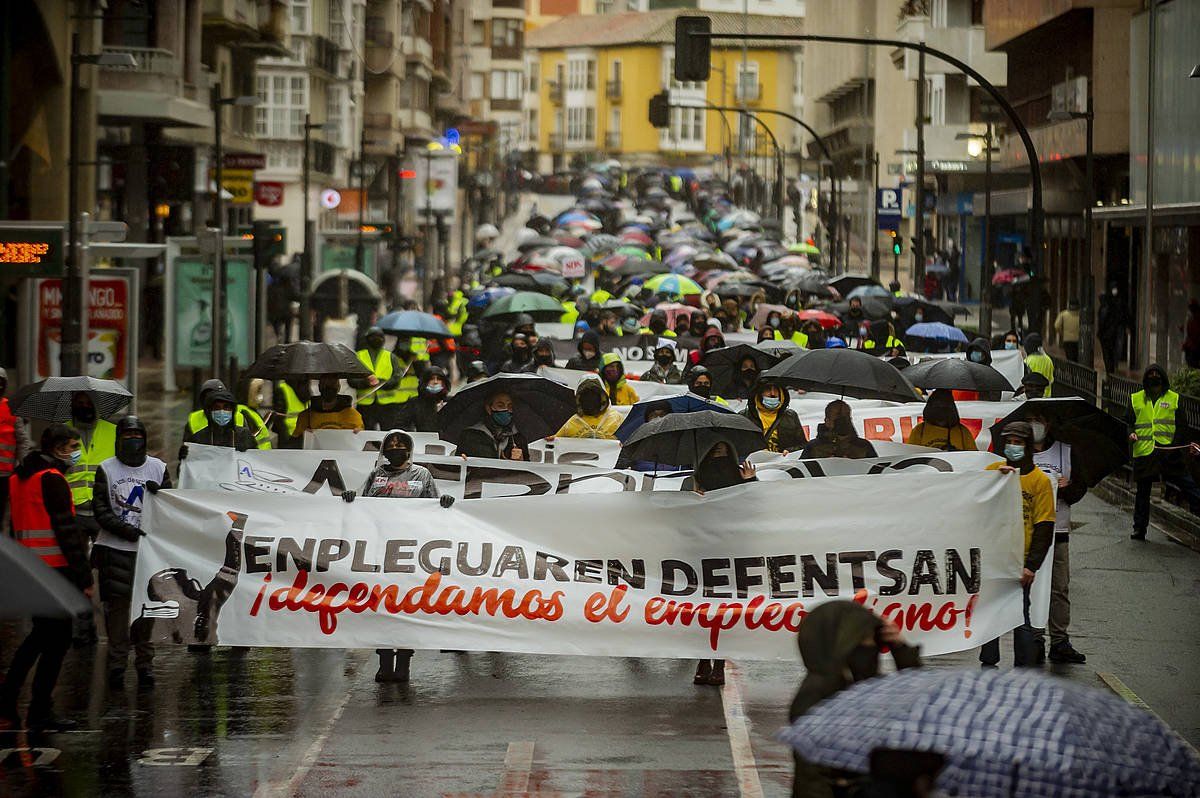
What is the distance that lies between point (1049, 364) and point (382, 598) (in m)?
14.6

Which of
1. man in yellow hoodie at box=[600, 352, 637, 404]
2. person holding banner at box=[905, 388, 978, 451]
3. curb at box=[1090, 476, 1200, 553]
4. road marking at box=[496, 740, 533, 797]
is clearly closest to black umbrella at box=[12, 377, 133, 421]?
road marking at box=[496, 740, 533, 797]

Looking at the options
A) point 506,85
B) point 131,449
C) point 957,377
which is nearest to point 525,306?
point 957,377

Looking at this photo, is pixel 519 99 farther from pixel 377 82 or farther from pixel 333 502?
pixel 333 502

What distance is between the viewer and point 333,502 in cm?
1155

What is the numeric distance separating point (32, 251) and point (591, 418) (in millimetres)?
7638

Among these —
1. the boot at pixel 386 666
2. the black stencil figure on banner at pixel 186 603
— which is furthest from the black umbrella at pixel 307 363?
the black stencil figure on banner at pixel 186 603

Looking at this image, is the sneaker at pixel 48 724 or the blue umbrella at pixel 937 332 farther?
the blue umbrella at pixel 937 332

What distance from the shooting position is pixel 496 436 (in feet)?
49.8

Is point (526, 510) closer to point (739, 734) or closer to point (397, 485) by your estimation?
point (397, 485)

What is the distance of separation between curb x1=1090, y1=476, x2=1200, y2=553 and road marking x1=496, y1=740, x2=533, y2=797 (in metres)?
9.66

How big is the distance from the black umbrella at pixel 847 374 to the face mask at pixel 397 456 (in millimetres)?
5229

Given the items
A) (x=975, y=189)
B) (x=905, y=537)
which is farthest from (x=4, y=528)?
(x=975, y=189)

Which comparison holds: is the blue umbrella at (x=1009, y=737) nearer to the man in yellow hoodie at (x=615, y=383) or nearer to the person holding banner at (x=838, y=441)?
the person holding banner at (x=838, y=441)

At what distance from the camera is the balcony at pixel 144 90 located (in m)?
37.6
